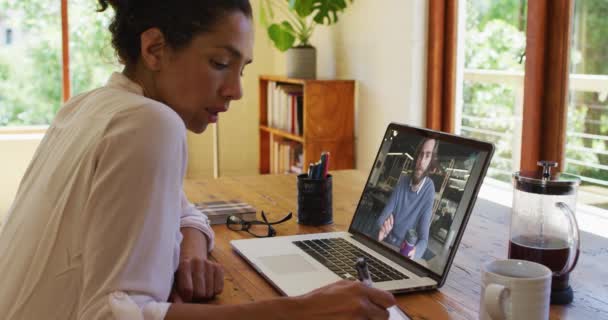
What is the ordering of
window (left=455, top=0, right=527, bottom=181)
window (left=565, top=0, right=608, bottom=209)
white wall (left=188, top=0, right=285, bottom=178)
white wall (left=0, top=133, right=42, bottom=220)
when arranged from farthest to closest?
1. white wall (left=188, top=0, right=285, bottom=178)
2. white wall (left=0, top=133, right=42, bottom=220)
3. window (left=455, top=0, right=527, bottom=181)
4. window (left=565, top=0, right=608, bottom=209)

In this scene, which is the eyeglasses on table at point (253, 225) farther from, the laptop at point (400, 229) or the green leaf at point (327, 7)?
the green leaf at point (327, 7)

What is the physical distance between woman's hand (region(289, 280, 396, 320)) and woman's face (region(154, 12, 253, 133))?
0.38m

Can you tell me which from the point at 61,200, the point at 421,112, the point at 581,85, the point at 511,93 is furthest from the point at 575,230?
the point at 421,112

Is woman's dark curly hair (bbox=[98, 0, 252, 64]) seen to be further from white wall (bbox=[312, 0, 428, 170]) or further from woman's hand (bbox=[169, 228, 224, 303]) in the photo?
white wall (bbox=[312, 0, 428, 170])

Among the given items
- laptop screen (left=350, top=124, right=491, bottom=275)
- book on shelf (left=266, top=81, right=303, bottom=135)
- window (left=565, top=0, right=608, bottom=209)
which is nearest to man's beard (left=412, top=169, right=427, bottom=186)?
laptop screen (left=350, top=124, right=491, bottom=275)

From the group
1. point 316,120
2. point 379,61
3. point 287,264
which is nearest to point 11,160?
point 316,120

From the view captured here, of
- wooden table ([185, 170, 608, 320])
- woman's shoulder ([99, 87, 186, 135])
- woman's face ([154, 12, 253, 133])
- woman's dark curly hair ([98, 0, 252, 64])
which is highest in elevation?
woman's dark curly hair ([98, 0, 252, 64])

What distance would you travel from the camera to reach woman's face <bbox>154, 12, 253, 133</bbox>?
3.47ft

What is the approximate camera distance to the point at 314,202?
1605 millimetres

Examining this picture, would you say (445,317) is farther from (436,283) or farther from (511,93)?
(511,93)

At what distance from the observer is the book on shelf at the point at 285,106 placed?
3918mm

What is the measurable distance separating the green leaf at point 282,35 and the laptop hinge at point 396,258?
255 centimetres

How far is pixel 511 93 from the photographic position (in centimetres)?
293

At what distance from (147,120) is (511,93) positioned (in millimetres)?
2318
